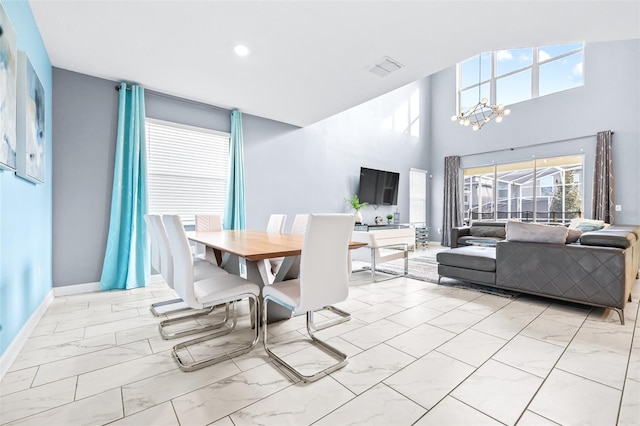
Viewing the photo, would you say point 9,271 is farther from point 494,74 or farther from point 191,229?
point 494,74

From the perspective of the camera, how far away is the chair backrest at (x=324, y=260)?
166cm

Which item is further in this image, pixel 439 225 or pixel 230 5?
pixel 439 225

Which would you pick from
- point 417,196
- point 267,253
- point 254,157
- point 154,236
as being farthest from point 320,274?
point 417,196

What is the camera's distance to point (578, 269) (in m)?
2.63

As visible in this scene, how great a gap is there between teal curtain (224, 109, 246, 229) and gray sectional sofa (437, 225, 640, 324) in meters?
3.35

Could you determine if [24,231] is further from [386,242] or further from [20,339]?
[386,242]

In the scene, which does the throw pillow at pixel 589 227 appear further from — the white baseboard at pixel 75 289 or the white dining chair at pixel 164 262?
the white baseboard at pixel 75 289

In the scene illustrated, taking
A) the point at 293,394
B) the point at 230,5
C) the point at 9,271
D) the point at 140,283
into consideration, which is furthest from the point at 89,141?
the point at 293,394

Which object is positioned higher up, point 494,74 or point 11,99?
point 494,74

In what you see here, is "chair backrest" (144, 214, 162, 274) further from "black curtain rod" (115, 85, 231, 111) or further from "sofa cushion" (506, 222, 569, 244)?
"sofa cushion" (506, 222, 569, 244)

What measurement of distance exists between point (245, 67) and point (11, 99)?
6.62 feet

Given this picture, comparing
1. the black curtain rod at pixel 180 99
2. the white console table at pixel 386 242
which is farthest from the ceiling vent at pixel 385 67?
the black curtain rod at pixel 180 99

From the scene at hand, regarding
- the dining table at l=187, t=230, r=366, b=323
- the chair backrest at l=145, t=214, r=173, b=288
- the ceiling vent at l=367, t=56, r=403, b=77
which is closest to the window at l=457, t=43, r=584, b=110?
the ceiling vent at l=367, t=56, r=403, b=77

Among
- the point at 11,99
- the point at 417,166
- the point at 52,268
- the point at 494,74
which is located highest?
the point at 494,74
